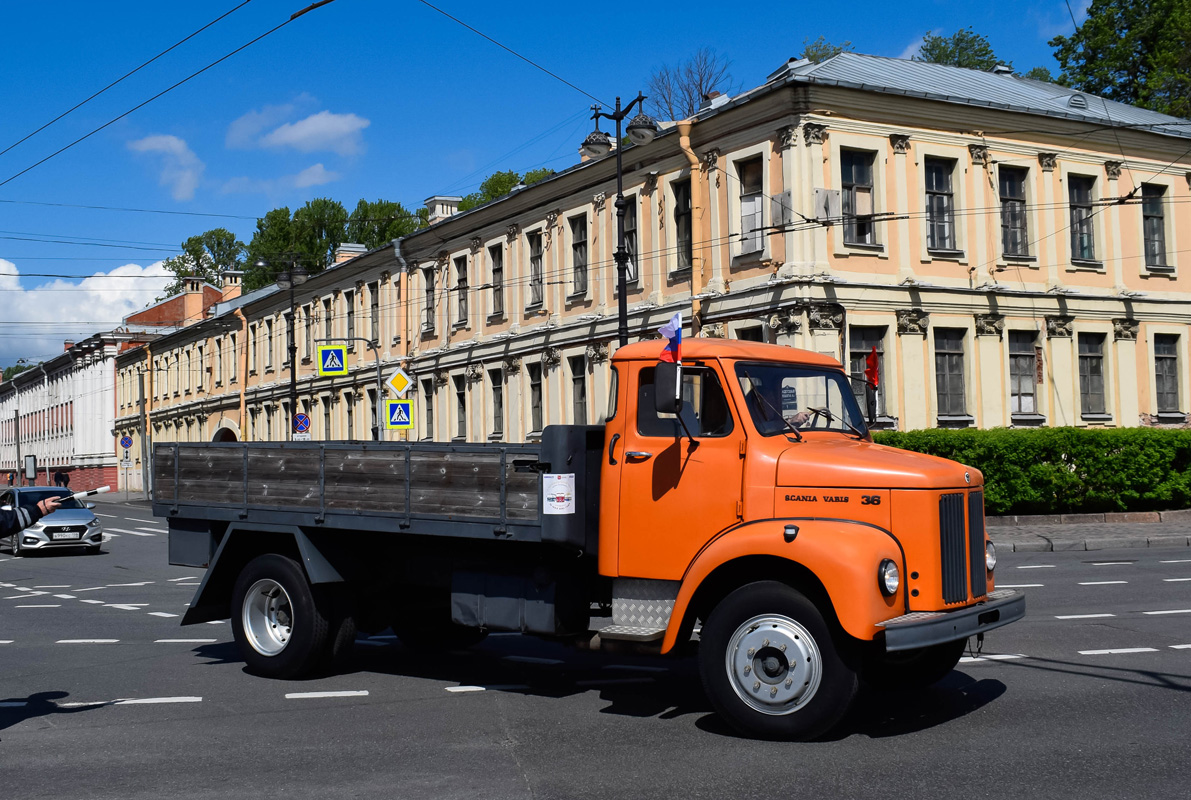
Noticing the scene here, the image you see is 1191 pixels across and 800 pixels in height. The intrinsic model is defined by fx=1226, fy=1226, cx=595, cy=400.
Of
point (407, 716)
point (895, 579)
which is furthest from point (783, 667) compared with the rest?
point (407, 716)

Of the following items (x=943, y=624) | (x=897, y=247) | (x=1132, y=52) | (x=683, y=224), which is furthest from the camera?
(x=1132, y=52)

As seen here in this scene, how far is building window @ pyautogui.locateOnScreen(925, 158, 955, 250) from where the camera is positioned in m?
30.2

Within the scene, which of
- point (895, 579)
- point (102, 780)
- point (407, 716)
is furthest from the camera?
point (407, 716)

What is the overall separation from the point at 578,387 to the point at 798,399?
1117 inches

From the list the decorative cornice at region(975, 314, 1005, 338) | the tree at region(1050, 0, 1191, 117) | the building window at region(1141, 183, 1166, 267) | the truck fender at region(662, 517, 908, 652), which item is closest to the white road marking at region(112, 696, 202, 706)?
the truck fender at region(662, 517, 908, 652)

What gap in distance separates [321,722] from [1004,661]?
5511mm

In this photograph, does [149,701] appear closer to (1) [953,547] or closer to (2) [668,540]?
(2) [668,540]

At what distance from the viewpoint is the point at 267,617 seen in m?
10.3

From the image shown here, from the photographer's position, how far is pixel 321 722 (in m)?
8.34

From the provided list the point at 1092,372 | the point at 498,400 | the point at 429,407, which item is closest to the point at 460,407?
the point at 429,407

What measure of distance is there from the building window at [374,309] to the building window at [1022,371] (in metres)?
26.4

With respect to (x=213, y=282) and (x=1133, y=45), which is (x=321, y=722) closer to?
(x=1133, y=45)

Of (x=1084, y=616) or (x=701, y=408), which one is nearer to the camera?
(x=701, y=408)

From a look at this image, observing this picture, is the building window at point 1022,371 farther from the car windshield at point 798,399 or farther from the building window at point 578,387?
the car windshield at point 798,399
